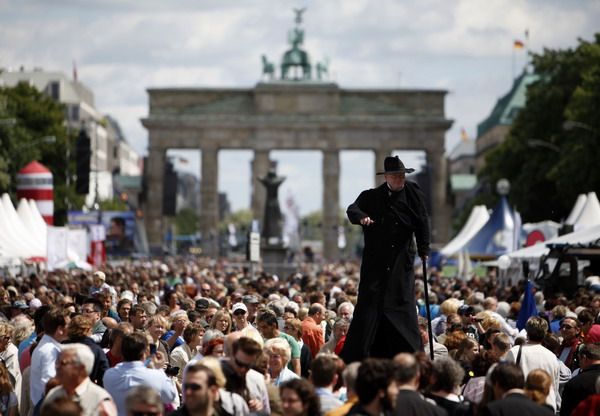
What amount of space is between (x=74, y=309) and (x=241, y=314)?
95.5 inches

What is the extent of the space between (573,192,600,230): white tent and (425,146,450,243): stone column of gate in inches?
2986

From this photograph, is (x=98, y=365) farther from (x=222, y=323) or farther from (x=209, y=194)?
(x=209, y=194)

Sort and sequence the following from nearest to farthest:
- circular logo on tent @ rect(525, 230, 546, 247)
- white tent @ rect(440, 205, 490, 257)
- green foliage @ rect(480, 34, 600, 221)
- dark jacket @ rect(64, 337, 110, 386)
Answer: dark jacket @ rect(64, 337, 110, 386), circular logo on tent @ rect(525, 230, 546, 247), white tent @ rect(440, 205, 490, 257), green foliage @ rect(480, 34, 600, 221)

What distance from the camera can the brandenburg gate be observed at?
122 m

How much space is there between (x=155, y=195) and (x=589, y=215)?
274 feet

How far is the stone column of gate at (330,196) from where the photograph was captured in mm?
124438

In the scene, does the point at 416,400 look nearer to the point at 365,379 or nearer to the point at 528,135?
the point at 365,379

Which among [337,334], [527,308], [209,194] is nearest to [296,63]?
[209,194]

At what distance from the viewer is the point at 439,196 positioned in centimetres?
12481

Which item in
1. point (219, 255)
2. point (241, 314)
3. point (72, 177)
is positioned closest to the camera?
point (241, 314)

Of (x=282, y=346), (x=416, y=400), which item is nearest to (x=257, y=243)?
(x=282, y=346)

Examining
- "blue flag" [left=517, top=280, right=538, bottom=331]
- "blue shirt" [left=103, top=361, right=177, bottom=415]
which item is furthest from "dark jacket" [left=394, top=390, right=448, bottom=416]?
"blue flag" [left=517, top=280, right=538, bottom=331]

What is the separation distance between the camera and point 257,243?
4350cm

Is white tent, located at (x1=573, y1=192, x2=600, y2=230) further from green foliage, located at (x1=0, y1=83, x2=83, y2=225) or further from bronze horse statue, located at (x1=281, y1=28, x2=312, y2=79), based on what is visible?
bronze horse statue, located at (x1=281, y1=28, x2=312, y2=79)
